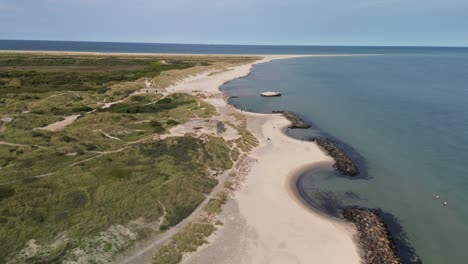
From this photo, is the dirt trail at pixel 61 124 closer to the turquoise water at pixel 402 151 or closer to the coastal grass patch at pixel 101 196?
the coastal grass patch at pixel 101 196

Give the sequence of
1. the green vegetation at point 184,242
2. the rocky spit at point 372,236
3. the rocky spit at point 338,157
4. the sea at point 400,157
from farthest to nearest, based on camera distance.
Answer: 1. the rocky spit at point 338,157
2. the sea at point 400,157
3. the rocky spit at point 372,236
4. the green vegetation at point 184,242

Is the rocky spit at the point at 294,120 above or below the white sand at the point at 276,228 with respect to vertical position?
above

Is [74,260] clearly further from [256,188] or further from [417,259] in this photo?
[417,259]

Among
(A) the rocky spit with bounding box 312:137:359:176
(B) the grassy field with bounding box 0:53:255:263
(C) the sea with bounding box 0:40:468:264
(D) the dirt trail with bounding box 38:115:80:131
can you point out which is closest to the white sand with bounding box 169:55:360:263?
(A) the rocky spit with bounding box 312:137:359:176

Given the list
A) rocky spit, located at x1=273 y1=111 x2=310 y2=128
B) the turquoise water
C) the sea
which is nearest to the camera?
the sea

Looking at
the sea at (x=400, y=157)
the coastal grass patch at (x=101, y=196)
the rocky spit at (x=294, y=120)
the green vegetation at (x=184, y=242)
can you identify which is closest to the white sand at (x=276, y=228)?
the green vegetation at (x=184, y=242)

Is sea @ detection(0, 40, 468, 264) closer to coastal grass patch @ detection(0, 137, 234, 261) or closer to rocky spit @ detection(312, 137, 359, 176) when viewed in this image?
rocky spit @ detection(312, 137, 359, 176)
